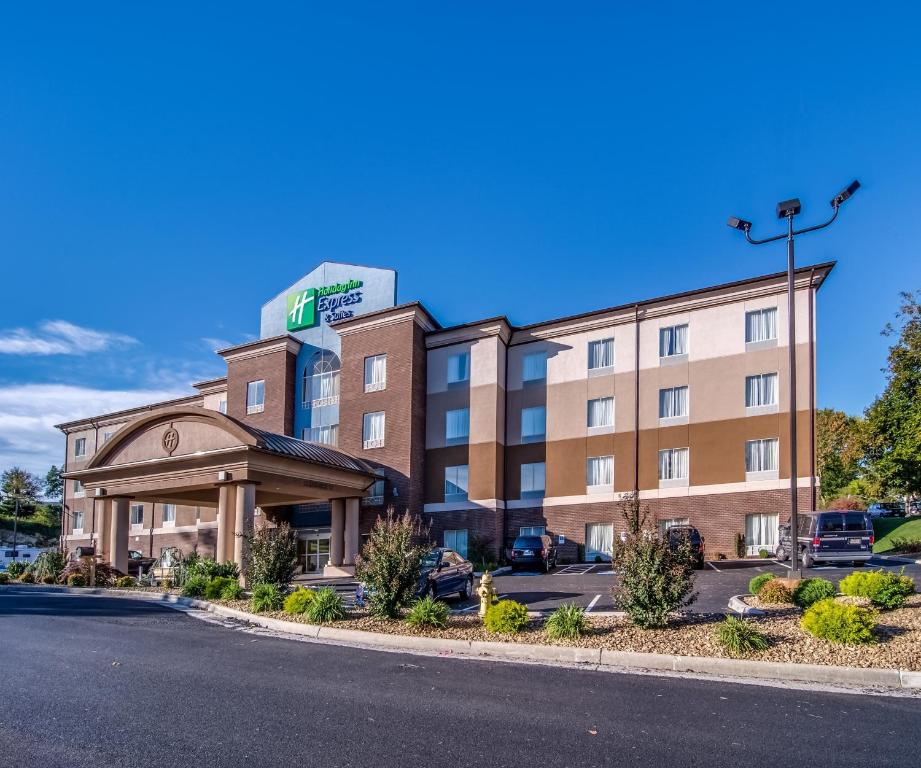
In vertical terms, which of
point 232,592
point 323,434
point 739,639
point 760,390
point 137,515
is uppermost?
point 760,390

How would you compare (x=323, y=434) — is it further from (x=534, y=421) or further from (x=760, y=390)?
(x=760, y=390)

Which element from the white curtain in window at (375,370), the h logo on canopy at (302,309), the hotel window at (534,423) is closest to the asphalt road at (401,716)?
the hotel window at (534,423)

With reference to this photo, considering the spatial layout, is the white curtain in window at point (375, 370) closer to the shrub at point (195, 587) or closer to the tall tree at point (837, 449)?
the shrub at point (195, 587)

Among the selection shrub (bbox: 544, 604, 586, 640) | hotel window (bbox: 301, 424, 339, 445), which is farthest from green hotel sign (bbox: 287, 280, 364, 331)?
shrub (bbox: 544, 604, 586, 640)

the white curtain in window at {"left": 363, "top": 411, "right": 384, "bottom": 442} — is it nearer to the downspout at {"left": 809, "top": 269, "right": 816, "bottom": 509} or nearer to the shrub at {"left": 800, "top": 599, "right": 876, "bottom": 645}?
the downspout at {"left": 809, "top": 269, "right": 816, "bottom": 509}

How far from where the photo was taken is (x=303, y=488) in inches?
1133

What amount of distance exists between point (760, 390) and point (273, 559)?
21.0 meters

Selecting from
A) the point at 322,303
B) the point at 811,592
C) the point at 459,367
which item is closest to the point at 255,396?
the point at 322,303

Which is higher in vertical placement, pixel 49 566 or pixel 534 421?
pixel 534 421

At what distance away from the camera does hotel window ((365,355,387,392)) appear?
119 ft

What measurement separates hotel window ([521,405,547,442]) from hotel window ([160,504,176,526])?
919 inches

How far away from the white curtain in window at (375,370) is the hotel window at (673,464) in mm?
13725

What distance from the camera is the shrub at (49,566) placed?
26844 mm

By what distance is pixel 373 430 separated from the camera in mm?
36031
